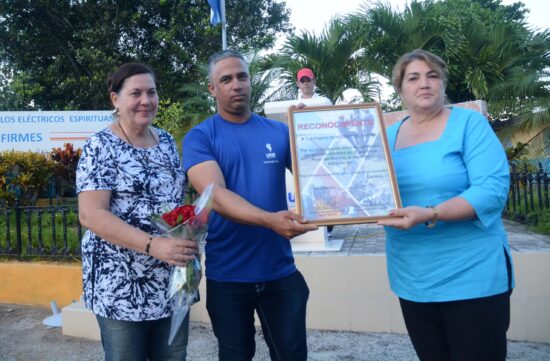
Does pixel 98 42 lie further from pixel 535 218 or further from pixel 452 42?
pixel 535 218

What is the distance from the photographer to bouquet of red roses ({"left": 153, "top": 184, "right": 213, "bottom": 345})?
1.92m

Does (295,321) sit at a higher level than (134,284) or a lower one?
lower

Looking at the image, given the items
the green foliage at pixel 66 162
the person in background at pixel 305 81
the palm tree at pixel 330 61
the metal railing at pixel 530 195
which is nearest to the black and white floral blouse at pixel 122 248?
the person in background at pixel 305 81

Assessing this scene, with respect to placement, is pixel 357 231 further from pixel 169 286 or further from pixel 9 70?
pixel 9 70

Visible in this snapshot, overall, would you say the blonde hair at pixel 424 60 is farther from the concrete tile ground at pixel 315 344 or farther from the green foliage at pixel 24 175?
the green foliage at pixel 24 175

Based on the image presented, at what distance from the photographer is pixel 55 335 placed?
461 cm

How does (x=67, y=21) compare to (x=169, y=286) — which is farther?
(x=67, y=21)

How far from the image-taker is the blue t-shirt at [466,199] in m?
1.97

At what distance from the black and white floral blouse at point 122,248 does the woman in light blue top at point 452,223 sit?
0.97 metres

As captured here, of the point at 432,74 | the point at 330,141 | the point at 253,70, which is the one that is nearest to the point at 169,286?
the point at 330,141

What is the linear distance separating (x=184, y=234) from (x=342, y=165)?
0.72m

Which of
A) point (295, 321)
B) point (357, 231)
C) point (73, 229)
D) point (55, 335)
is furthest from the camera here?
point (73, 229)

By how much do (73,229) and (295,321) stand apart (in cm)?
487

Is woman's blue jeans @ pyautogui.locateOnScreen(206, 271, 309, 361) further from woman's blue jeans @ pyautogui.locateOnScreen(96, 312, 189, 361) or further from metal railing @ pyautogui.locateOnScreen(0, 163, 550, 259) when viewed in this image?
metal railing @ pyautogui.locateOnScreen(0, 163, 550, 259)
